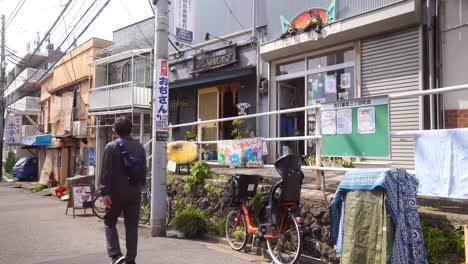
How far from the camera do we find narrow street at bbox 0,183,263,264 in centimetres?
643

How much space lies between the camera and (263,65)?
12.1m

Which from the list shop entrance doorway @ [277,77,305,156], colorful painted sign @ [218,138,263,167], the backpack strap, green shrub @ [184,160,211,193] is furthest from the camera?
shop entrance doorway @ [277,77,305,156]

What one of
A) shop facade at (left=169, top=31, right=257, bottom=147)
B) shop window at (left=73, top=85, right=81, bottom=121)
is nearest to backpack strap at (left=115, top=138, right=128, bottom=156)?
shop facade at (left=169, top=31, right=257, bottom=147)

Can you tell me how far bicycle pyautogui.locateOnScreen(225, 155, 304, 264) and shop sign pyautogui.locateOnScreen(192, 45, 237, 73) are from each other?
6945 millimetres

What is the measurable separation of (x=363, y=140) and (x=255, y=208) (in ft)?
7.74

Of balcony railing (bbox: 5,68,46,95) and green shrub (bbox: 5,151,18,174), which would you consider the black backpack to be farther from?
balcony railing (bbox: 5,68,46,95)

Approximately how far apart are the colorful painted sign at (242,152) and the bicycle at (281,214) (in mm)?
958

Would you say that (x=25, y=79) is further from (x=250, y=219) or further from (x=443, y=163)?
(x=443, y=163)

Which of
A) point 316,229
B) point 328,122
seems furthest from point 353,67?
point 316,229

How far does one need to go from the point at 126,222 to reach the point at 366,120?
11.5 feet

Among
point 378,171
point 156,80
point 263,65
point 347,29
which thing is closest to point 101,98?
point 263,65

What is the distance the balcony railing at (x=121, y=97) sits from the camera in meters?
17.2

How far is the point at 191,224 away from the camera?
7.98m

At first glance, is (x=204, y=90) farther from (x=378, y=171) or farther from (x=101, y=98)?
(x=378, y=171)
